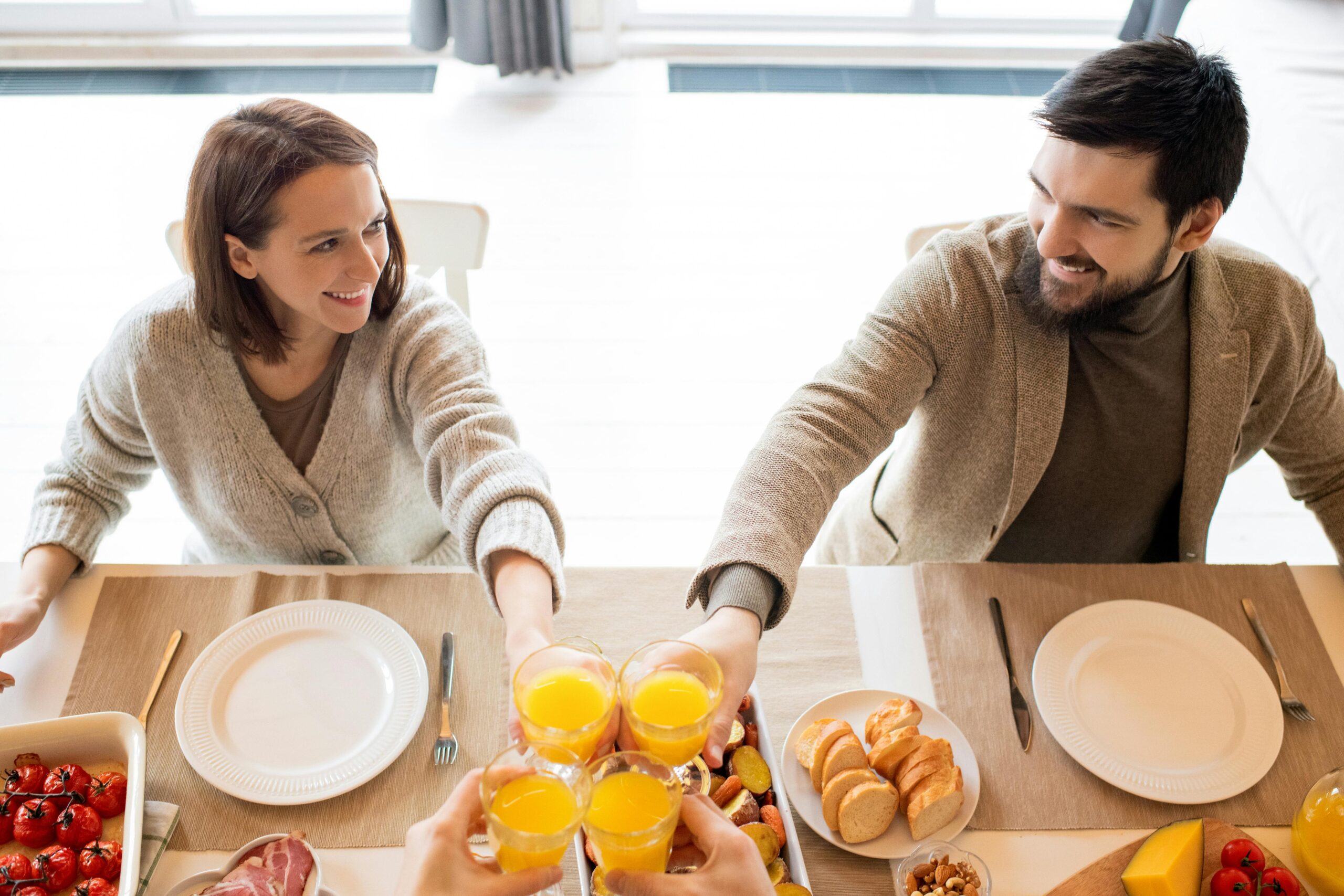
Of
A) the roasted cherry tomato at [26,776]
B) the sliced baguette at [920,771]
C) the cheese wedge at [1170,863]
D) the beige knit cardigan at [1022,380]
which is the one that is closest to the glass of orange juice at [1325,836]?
the cheese wedge at [1170,863]

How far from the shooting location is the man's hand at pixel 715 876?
0.92 meters

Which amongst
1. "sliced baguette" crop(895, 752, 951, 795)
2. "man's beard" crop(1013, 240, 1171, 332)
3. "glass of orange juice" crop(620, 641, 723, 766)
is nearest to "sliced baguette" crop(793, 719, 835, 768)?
"sliced baguette" crop(895, 752, 951, 795)

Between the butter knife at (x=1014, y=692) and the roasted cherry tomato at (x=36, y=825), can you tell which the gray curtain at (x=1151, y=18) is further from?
the roasted cherry tomato at (x=36, y=825)

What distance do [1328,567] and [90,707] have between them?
173 cm

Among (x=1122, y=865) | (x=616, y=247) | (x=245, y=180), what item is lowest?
(x=616, y=247)

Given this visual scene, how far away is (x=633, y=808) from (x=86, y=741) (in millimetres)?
679

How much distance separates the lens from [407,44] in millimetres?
4547

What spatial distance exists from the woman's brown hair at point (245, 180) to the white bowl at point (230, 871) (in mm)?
746

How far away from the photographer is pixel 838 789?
1.15 m

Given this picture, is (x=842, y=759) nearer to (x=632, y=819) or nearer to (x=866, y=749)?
(x=866, y=749)

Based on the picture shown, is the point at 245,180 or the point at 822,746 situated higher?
the point at 245,180

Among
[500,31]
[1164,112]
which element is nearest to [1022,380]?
[1164,112]

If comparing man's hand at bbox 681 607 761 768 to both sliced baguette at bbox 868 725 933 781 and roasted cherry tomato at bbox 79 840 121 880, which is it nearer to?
sliced baguette at bbox 868 725 933 781

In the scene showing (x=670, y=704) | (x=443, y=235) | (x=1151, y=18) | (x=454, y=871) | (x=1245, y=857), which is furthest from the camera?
(x=1151, y=18)
